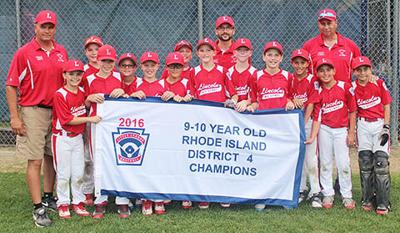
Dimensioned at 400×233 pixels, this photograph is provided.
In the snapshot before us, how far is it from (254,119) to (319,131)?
2.41 feet

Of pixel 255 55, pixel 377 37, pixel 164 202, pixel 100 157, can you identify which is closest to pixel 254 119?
pixel 164 202

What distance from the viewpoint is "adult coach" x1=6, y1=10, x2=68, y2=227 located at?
5.16 meters

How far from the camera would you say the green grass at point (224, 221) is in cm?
490

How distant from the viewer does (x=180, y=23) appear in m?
9.02

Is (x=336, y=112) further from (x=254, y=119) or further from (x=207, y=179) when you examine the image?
(x=207, y=179)

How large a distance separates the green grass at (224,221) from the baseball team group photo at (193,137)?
Result: 0.07 ft

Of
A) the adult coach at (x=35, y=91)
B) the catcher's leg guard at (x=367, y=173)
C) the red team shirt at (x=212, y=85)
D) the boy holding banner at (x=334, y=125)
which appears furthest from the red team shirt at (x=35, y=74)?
the catcher's leg guard at (x=367, y=173)

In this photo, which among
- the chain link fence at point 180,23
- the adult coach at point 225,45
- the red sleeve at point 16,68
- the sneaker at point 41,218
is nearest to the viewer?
the sneaker at point 41,218

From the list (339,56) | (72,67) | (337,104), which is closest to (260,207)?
(337,104)

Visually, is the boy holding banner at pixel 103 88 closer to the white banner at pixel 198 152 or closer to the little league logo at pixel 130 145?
the white banner at pixel 198 152

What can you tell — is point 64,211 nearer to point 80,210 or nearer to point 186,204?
point 80,210

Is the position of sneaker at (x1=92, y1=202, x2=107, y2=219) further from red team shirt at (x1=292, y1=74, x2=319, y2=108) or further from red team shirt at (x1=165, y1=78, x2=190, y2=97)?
red team shirt at (x1=292, y1=74, x2=319, y2=108)

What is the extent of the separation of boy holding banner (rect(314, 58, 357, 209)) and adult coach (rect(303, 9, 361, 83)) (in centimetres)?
29

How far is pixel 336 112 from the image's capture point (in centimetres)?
547
